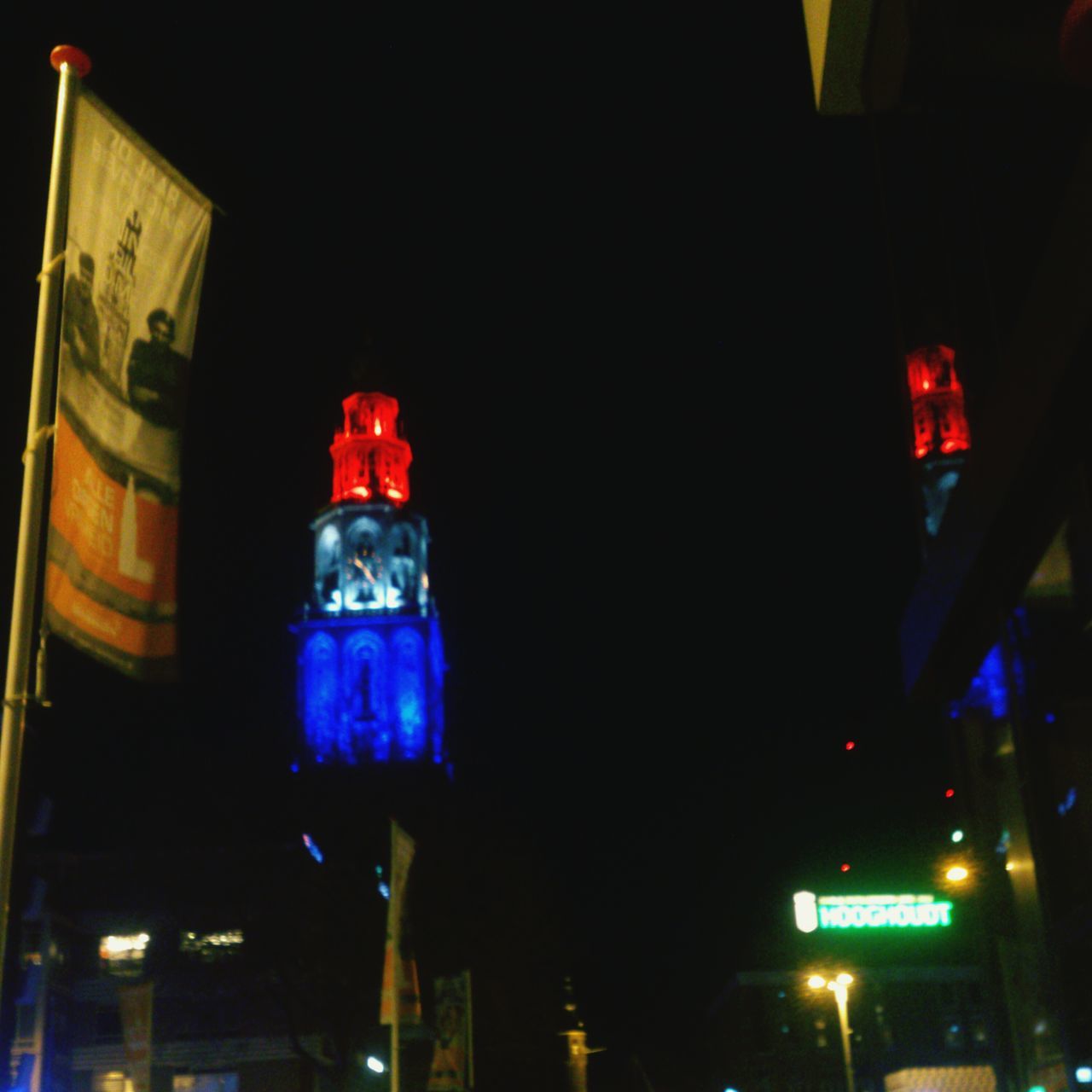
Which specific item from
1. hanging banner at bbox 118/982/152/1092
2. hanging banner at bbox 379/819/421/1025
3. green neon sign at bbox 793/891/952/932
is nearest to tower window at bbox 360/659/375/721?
green neon sign at bbox 793/891/952/932

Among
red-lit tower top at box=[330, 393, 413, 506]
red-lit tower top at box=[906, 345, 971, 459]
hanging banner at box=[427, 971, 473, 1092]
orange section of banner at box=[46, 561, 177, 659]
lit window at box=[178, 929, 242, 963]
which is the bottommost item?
hanging banner at box=[427, 971, 473, 1092]

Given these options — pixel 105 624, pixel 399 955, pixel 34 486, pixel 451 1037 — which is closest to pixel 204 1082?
pixel 451 1037

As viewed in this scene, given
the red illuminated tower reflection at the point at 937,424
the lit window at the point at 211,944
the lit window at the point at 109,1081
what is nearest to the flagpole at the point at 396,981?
the red illuminated tower reflection at the point at 937,424

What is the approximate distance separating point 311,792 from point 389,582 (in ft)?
50.1

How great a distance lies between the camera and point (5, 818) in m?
8.18

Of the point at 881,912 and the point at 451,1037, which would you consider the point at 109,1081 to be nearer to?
the point at 881,912

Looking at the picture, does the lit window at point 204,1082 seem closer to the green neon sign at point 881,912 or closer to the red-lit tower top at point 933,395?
the green neon sign at point 881,912

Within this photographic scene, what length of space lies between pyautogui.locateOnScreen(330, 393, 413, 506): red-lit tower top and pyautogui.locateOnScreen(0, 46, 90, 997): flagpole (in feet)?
295

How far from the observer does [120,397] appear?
31.3 ft

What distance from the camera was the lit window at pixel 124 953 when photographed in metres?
58.9

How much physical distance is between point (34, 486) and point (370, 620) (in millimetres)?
89157

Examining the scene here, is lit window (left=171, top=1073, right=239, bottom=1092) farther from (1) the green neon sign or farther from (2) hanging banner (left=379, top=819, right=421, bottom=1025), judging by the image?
A: (2) hanging banner (left=379, top=819, right=421, bottom=1025)

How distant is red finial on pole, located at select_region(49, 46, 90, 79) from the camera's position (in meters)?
9.43

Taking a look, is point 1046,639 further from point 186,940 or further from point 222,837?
point 222,837
